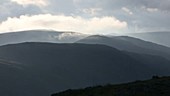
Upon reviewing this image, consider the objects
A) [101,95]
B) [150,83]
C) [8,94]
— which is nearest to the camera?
[101,95]

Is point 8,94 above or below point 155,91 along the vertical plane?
below

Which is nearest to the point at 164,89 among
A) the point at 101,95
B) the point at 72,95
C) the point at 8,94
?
the point at 101,95

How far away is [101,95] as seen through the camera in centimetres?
4059

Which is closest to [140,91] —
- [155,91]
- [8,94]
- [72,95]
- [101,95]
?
[155,91]

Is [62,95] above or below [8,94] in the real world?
above

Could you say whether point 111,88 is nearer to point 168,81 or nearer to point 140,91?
point 140,91

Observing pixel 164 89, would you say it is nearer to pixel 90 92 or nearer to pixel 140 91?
pixel 140 91

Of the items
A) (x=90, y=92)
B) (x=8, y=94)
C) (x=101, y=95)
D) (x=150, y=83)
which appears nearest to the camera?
(x=101, y=95)

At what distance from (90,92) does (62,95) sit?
16.4 ft

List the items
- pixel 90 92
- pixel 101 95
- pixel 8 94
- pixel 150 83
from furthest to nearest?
pixel 8 94 < pixel 150 83 < pixel 90 92 < pixel 101 95

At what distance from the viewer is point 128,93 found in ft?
134

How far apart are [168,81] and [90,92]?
32.9ft

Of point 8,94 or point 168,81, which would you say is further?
point 8,94

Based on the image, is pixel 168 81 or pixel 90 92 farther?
pixel 168 81
